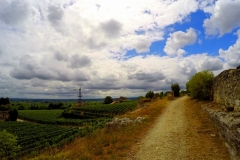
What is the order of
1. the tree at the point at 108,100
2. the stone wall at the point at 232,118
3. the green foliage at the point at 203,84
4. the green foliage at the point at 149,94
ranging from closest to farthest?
the stone wall at the point at 232,118 → the green foliage at the point at 203,84 → the green foliage at the point at 149,94 → the tree at the point at 108,100

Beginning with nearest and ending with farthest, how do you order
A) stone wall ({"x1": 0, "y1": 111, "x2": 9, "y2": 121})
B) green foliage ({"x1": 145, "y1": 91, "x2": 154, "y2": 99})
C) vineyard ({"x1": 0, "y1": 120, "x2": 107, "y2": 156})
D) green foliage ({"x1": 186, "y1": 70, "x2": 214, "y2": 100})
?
green foliage ({"x1": 186, "y1": 70, "x2": 214, "y2": 100}) → vineyard ({"x1": 0, "y1": 120, "x2": 107, "y2": 156}) → green foliage ({"x1": 145, "y1": 91, "x2": 154, "y2": 99}) → stone wall ({"x1": 0, "y1": 111, "x2": 9, "y2": 121})

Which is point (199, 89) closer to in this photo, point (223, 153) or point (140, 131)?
point (140, 131)

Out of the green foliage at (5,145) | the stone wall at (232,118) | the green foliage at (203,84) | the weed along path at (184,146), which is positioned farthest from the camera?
the green foliage at (203,84)

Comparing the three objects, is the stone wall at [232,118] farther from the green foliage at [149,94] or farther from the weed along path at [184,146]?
the green foliage at [149,94]

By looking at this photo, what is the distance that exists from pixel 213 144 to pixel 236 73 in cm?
383

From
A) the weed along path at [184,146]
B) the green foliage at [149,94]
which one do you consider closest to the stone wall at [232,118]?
the weed along path at [184,146]

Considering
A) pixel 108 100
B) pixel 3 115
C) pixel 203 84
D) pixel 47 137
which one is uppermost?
pixel 203 84

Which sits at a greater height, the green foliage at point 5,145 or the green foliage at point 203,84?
the green foliage at point 203,84

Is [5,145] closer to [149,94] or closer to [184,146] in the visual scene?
[184,146]

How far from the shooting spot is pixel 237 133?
6.04 meters

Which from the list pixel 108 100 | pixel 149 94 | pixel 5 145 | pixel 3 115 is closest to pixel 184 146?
pixel 5 145

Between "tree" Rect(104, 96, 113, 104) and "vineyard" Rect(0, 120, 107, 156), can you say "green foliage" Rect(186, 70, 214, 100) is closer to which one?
"vineyard" Rect(0, 120, 107, 156)

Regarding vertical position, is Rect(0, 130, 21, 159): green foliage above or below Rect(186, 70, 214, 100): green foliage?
below

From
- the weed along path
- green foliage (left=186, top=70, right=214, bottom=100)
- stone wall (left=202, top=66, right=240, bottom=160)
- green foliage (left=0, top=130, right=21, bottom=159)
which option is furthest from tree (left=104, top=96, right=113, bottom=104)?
stone wall (left=202, top=66, right=240, bottom=160)
